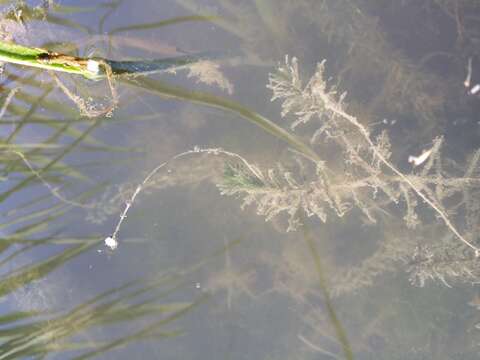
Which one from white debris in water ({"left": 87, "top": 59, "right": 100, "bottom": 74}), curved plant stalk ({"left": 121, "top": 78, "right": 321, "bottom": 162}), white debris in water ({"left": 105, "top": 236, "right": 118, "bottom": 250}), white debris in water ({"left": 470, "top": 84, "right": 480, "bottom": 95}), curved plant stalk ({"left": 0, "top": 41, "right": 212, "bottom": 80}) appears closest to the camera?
curved plant stalk ({"left": 0, "top": 41, "right": 212, "bottom": 80})

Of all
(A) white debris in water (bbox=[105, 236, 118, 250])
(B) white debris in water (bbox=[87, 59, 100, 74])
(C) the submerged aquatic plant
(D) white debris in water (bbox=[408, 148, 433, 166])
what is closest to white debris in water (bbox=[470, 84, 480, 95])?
(C) the submerged aquatic plant

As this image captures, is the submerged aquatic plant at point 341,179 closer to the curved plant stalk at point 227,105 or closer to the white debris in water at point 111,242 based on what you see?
the curved plant stalk at point 227,105

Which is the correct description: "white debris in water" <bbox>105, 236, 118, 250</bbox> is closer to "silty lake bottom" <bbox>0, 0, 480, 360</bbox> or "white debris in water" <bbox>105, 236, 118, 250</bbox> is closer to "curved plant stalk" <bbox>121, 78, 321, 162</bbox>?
"silty lake bottom" <bbox>0, 0, 480, 360</bbox>

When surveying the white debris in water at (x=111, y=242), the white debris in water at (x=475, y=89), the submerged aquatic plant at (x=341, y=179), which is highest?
the white debris in water at (x=475, y=89)

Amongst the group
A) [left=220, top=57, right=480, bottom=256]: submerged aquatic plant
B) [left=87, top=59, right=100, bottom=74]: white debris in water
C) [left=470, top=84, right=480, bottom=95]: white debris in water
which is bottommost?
[left=220, top=57, right=480, bottom=256]: submerged aquatic plant

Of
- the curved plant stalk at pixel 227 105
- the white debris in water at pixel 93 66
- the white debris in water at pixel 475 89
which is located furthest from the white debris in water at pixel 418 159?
the white debris in water at pixel 93 66

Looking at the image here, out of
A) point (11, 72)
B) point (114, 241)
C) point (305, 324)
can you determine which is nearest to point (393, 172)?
point (305, 324)

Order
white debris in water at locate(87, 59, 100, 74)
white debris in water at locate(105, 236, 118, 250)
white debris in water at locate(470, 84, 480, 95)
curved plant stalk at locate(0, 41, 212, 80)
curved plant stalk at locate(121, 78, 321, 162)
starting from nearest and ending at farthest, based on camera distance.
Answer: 1. curved plant stalk at locate(0, 41, 212, 80)
2. white debris in water at locate(87, 59, 100, 74)
3. white debris in water at locate(470, 84, 480, 95)
4. curved plant stalk at locate(121, 78, 321, 162)
5. white debris in water at locate(105, 236, 118, 250)

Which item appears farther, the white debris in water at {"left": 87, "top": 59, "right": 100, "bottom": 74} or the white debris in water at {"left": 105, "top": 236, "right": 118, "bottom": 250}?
the white debris in water at {"left": 105, "top": 236, "right": 118, "bottom": 250}

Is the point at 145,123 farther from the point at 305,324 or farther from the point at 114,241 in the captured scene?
the point at 305,324
